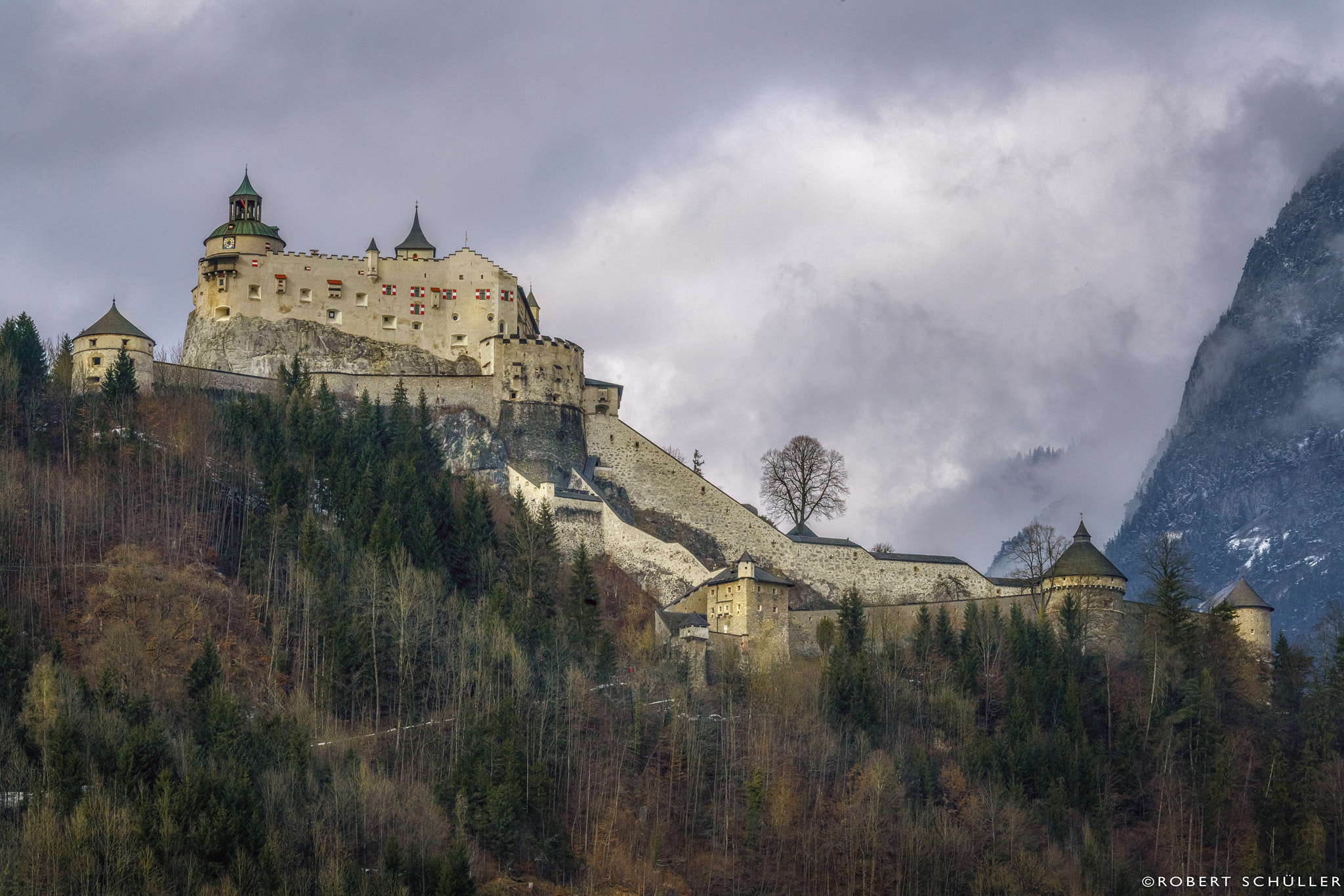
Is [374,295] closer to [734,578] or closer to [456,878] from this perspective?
[734,578]

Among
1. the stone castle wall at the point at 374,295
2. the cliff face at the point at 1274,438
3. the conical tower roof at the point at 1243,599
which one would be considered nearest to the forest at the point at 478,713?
the conical tower roof at the point at 1243,599

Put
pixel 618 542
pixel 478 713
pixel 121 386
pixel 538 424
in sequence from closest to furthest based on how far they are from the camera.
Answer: pixel 478 713 → pixel 121 386 → pixel 618 542 → pixel 538 424

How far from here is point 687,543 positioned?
78.7 metres

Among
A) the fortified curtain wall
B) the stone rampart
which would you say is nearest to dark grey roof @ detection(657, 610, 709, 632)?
the stone rampart

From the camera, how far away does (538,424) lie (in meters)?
81.4

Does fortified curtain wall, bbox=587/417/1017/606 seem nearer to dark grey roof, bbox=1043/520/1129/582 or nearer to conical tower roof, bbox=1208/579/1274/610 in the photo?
dark grey roof, bbox=1043/520/1129/582

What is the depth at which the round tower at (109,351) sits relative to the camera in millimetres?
76312

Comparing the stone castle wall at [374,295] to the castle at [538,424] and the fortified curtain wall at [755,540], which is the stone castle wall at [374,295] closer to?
the castle at [538,424]

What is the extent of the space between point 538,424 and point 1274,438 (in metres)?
63.7

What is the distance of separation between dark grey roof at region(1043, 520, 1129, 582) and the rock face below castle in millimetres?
26374

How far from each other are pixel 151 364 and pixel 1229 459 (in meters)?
78.2

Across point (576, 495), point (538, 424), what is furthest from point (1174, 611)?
point (538, 424)

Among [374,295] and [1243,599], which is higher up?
[374,295]

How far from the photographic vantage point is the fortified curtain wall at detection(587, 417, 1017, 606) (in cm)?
7638
